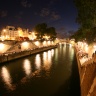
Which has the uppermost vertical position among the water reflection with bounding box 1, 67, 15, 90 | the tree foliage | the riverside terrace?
the tree foliage

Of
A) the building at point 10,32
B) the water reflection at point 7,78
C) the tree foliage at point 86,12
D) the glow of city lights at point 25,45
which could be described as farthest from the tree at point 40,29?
the tree foliage at point 86,12

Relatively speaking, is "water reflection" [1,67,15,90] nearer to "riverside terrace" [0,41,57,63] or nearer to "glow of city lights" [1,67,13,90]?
"glow of city lights" [1,67,13,90]

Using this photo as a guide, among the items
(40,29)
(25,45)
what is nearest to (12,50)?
(25,45)

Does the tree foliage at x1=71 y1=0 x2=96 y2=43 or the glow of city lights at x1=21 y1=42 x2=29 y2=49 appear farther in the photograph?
the glow of city lights at x1=21 y1=42 x2=29 y2=49

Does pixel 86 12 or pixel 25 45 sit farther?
pixel 25 45

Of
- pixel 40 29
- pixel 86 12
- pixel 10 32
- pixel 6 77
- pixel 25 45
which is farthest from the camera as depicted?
pixel 10 32

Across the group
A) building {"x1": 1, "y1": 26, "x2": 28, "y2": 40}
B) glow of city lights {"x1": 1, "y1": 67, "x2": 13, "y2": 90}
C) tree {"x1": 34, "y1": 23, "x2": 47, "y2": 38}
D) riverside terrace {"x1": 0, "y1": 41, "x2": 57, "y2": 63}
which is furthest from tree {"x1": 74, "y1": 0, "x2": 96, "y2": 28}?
building {"x1": 1, "y1": 26, "x2": 28, "y2": 40}

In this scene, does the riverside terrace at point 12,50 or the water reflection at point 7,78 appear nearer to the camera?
the water reflection at point 7,78

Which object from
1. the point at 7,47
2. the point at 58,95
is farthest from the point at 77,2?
the point at 7,47

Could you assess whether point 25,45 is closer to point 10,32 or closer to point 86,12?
point 86,12

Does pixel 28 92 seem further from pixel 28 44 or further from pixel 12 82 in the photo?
pixel 28 44

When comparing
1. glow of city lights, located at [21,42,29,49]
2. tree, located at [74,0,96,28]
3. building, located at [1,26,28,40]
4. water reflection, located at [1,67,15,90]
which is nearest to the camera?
tree, located at [74,0,96,28]

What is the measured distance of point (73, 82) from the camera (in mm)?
26891

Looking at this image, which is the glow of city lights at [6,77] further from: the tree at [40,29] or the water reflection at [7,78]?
the tree at [40,29]
